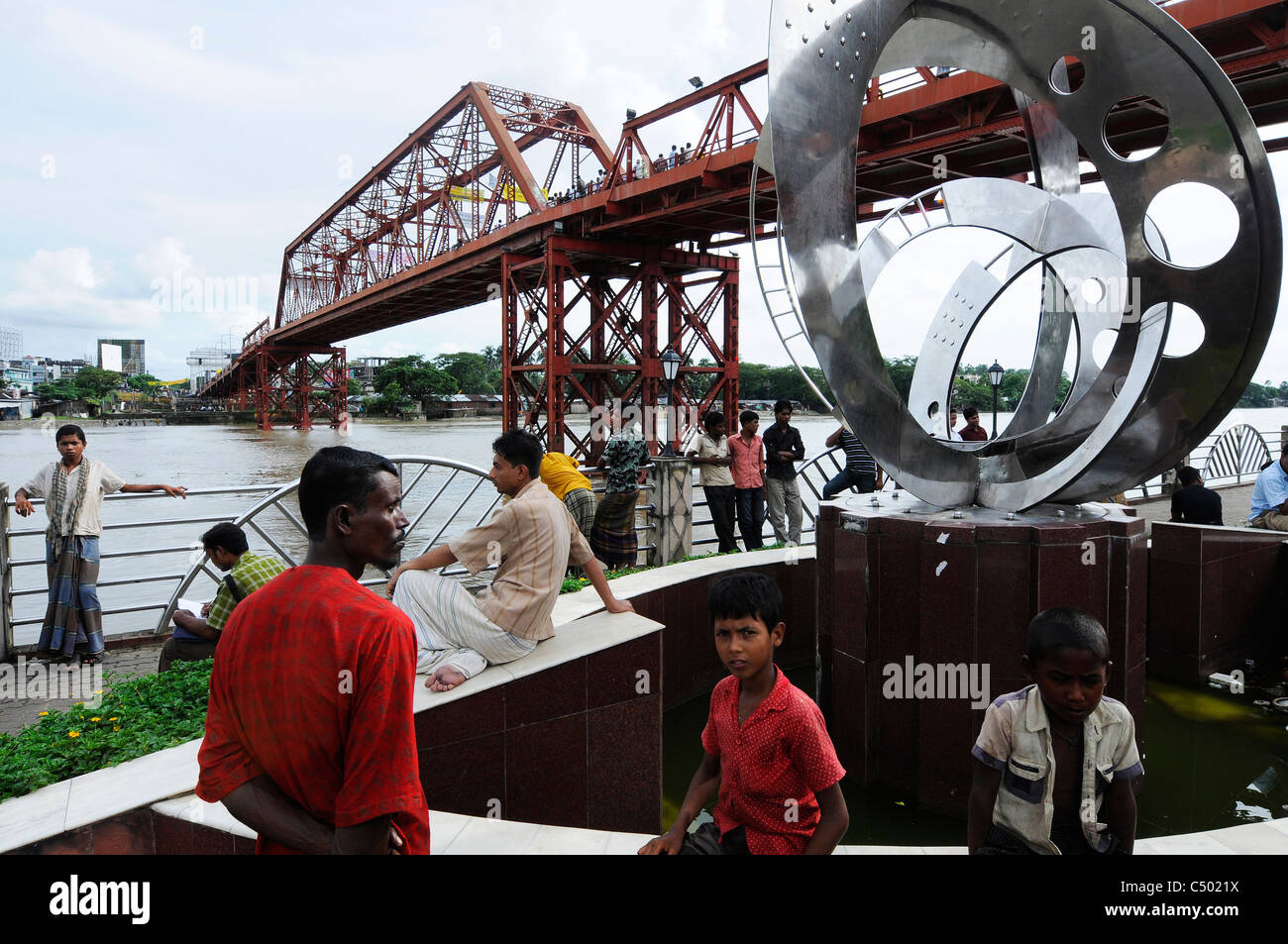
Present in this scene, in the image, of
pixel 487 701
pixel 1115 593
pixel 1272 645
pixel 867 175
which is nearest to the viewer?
pixel 487 701

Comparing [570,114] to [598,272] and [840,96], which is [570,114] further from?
[840,96]

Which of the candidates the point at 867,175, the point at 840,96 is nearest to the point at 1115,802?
the point at 840,96

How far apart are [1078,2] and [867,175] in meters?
12.3

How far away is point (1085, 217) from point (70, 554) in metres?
7.56

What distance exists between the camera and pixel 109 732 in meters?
3.31

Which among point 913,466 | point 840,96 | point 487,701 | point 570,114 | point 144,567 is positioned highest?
point 570,114

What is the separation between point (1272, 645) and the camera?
6.22 metres

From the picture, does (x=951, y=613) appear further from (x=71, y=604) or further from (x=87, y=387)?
(x=87, y=387)

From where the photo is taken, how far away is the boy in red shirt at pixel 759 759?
207cm

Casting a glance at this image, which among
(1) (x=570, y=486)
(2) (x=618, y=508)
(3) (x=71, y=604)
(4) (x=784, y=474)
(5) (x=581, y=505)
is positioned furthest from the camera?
(4) (x=784, y=474)

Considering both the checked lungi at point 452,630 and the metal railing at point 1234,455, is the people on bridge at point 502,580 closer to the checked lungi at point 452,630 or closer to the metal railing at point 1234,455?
the checked lungi at point 452,630

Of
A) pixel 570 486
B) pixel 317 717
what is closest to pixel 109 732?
pixel 317 717
